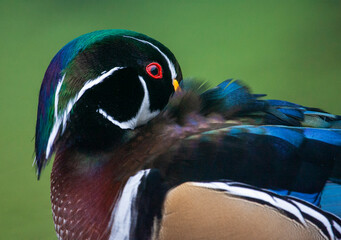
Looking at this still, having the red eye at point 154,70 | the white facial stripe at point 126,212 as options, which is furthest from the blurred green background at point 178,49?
the white facial stripe at point 126,212

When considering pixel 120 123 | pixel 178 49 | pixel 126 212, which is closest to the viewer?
pixel 126 212

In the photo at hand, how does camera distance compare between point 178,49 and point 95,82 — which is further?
point 178,49

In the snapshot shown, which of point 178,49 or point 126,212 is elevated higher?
point 178,49

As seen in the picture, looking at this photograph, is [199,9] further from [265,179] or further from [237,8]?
[265,179]

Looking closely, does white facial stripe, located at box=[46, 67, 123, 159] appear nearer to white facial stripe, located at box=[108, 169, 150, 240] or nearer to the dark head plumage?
the dark head plumage

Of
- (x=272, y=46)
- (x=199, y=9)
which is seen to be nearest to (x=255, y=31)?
(x=272, y=46)

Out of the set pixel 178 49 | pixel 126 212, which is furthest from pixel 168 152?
pixel 178 49

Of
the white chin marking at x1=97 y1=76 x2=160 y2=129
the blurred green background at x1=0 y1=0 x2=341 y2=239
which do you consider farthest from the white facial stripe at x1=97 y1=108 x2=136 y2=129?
the blurred green background at x1=0 y1=0 x2=341 y2=239

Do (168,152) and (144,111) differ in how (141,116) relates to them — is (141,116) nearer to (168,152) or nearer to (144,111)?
(144,111)
